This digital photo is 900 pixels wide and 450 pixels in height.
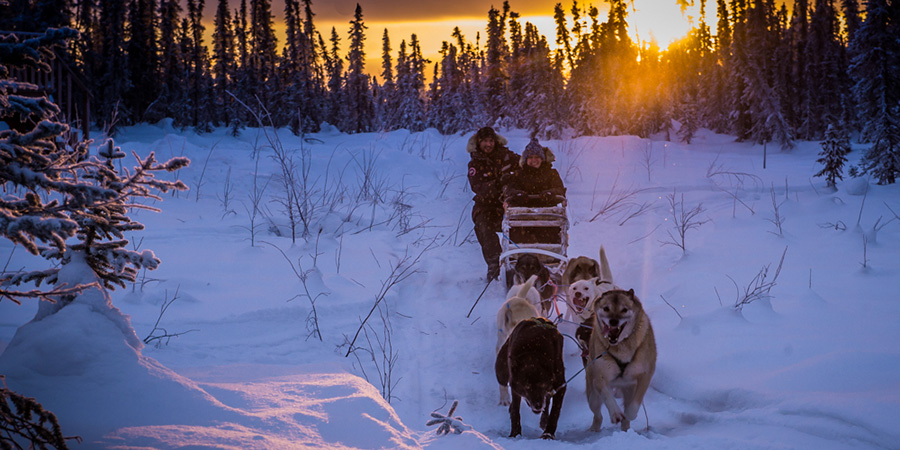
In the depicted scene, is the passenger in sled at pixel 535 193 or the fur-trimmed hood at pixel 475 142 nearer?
the passenger in sled at pixel 535 193

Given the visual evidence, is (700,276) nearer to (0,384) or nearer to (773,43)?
(0,384)

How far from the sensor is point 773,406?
3.44 m

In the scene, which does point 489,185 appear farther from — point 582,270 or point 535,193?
point 582,270

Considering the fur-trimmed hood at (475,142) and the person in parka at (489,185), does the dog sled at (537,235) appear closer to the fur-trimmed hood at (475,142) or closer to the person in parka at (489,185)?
the person in parka at (489,185)

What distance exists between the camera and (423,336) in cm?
534

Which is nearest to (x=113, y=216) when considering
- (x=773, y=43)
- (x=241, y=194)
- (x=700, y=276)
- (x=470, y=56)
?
(x=700, y=276)

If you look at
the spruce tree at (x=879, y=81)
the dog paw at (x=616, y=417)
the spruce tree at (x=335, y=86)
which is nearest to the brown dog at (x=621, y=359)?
the dog paw at (x=616, y=417)

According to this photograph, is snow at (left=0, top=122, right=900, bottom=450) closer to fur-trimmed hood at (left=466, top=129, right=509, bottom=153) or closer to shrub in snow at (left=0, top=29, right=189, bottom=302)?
shrub in snow at (left=0, top=29, right=189, bottom=302)

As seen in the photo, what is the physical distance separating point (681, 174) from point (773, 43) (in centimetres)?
2126

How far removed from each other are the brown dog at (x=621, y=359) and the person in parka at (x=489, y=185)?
3145mm

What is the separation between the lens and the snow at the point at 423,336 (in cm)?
227

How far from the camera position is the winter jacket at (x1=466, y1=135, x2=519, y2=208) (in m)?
7.62

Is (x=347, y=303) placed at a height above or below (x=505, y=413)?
above

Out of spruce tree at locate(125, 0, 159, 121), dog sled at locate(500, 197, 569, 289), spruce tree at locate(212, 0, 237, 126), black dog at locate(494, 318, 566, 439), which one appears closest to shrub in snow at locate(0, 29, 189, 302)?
black dog at locate(494, 318, 566, 439)
